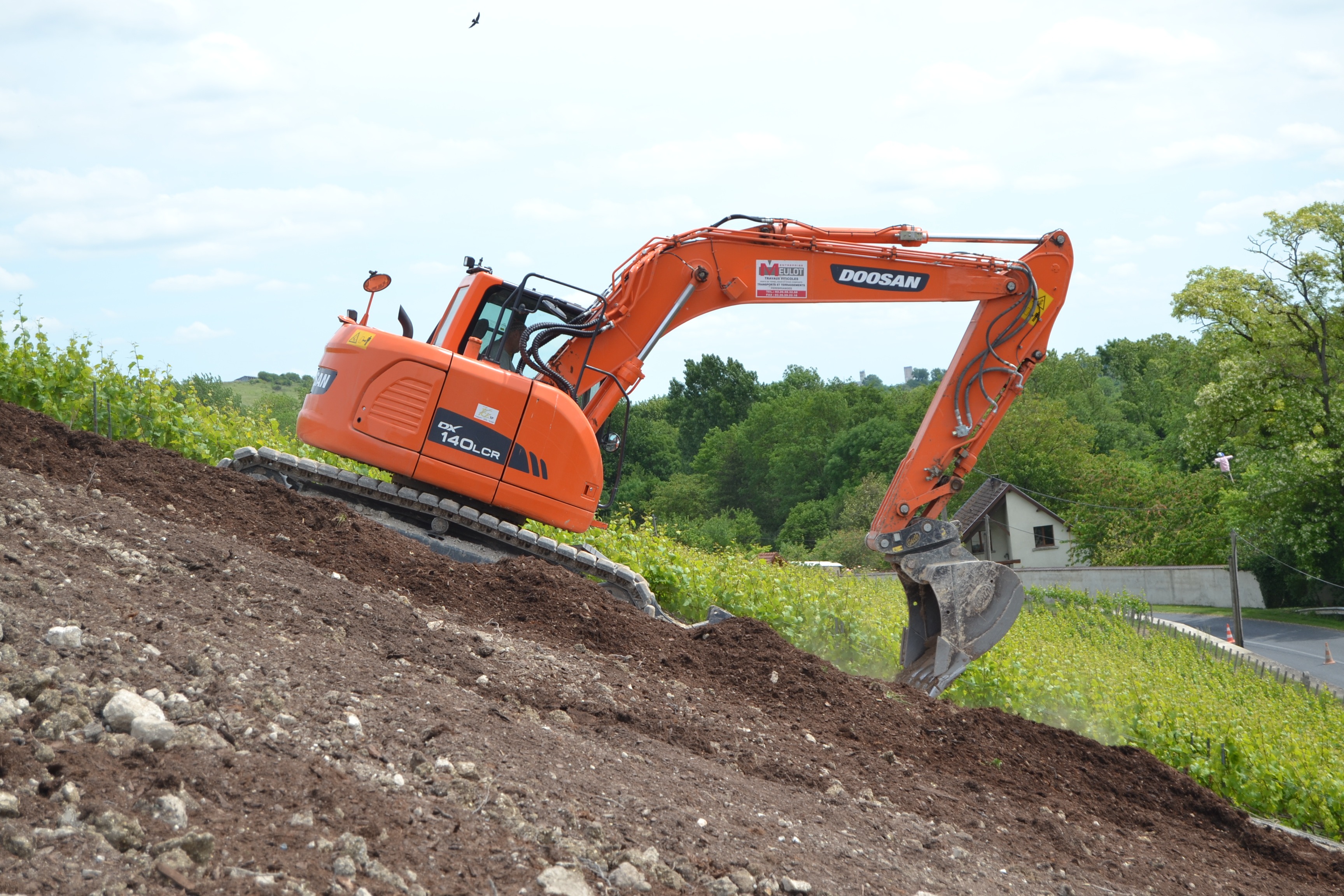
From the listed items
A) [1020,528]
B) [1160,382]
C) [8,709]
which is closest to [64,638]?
[8,709]

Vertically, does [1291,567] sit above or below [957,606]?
below

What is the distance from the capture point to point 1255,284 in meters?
35.0

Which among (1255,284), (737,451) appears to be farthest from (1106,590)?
(737,451)

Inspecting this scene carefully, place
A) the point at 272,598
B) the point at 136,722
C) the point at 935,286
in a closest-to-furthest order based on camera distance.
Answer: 1. the point at 136,722
2. the point at 272,598
3. the point at 935,286

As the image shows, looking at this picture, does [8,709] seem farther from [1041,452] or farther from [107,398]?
[1041,452]

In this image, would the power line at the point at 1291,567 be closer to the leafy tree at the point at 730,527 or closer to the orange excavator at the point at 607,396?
the leafy tree at the point at 730,527

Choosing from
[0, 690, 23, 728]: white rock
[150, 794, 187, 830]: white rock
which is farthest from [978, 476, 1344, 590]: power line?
[0, 690, 23, 728]: white rock

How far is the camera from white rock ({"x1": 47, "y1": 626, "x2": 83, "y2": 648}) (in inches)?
150

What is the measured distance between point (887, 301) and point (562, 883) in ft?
20.7

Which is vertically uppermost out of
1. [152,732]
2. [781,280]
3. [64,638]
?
[781,280]

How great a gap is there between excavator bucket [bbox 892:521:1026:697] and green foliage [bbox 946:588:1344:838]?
427 mm

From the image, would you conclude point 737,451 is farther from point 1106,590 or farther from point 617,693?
point 617,693

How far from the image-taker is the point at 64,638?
3816 mm

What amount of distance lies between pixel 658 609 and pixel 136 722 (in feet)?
17.8
